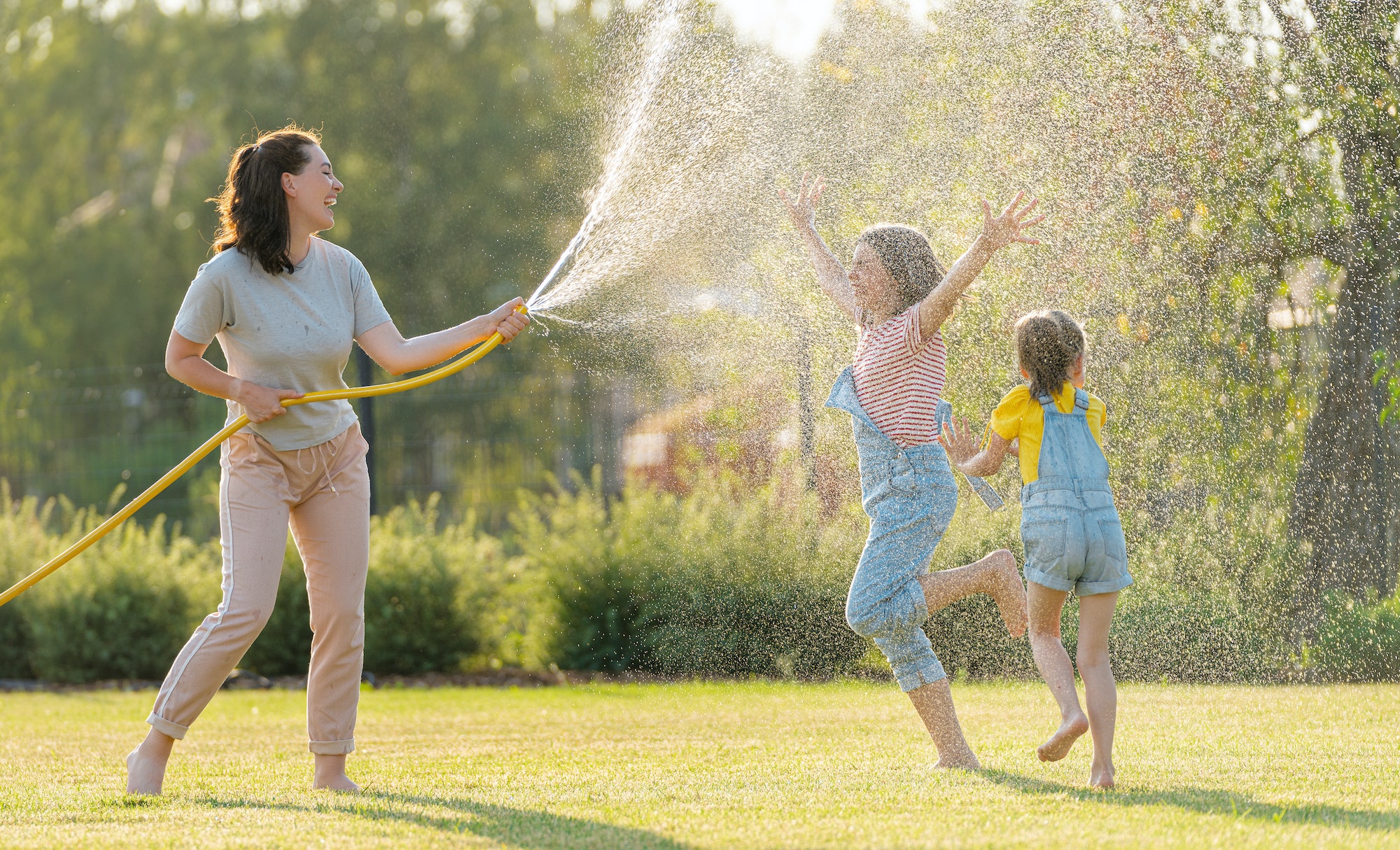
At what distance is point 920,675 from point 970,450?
2.22ft

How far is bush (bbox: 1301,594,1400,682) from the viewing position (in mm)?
6746

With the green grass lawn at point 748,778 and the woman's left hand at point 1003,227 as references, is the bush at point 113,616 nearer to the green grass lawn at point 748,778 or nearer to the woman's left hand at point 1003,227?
the green grass lawn at point 748,778

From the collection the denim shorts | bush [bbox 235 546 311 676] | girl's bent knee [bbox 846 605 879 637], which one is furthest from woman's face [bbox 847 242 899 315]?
bush [bbox 235 546 311 676]

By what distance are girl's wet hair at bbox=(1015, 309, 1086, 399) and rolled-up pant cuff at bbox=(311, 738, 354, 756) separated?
2.17 metres

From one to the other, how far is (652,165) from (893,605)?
281 centimetres

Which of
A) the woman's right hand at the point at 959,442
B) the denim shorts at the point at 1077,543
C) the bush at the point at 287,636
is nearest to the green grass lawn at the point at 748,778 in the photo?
the denim shorts at the point at 1077,543

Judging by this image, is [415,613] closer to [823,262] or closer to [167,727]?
[167,727]

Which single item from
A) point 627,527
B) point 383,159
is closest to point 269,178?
point 627,527

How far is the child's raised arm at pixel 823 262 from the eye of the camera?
438 cm

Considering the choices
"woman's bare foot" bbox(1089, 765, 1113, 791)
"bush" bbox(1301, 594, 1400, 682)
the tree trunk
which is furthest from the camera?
the tree trunk

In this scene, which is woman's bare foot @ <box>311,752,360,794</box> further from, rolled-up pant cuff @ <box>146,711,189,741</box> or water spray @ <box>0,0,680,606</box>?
water spray @ <box>0,0,680,606</box>

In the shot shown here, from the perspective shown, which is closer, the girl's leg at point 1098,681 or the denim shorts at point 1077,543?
the girl's leg at point 1098,681

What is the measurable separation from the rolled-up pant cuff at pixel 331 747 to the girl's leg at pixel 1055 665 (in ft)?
6.31

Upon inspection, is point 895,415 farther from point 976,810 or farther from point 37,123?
point 37,123
